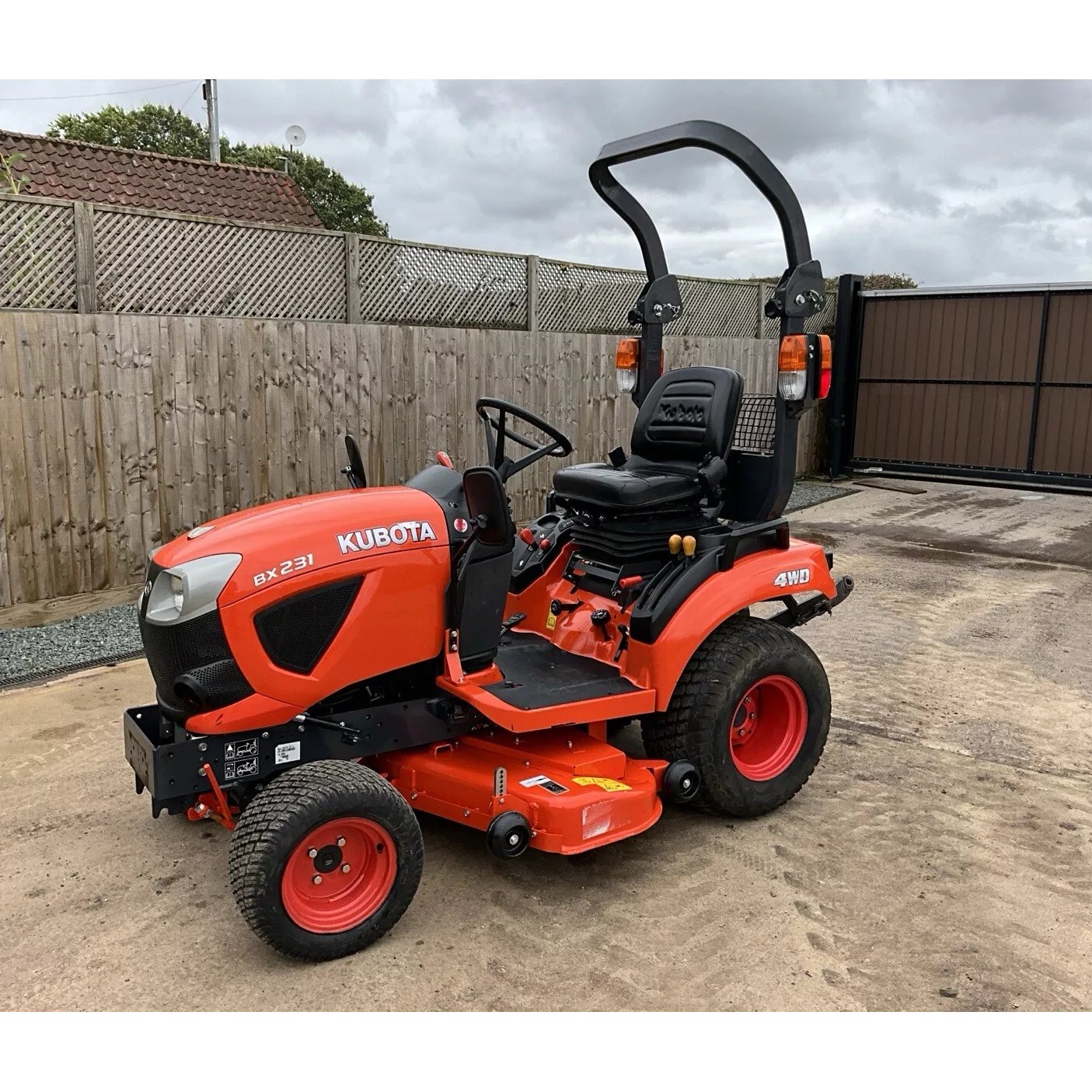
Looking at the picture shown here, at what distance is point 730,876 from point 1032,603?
4695 millimetres

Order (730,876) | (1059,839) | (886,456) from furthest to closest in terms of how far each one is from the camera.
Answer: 1. (886,456)
2. (1059,839)
3. (730,876)

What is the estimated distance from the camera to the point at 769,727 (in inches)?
155

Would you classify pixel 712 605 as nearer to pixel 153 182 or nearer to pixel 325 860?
pixel 325 860

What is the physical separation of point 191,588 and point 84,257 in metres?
4.41

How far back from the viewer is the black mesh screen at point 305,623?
9.46 feet

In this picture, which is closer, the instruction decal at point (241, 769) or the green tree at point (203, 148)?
the instruction decal at point (241, 769)

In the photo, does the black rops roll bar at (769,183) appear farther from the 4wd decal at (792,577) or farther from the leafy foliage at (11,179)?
the leafy foliage at (11,179)

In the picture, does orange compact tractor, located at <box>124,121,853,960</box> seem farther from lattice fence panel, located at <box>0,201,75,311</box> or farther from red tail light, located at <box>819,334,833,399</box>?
lattice fence panel, located at <box>0,201,75,311</box>

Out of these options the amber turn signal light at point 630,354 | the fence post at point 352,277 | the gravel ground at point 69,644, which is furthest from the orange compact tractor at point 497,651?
the fence post at point 352,277

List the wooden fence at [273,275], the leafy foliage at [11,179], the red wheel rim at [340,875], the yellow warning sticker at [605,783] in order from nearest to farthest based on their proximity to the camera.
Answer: the red wheel rim at [340,875] < the yellow warning sticker at [605,783] < the wooden fence at [273,275] < the leafy foliage at [11,179]

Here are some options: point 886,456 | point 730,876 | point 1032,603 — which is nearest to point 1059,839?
point 730,876

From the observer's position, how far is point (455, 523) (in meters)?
3.23

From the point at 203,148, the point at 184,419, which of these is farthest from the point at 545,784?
the point at 203,148

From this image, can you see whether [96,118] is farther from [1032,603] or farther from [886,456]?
[1032,603]
